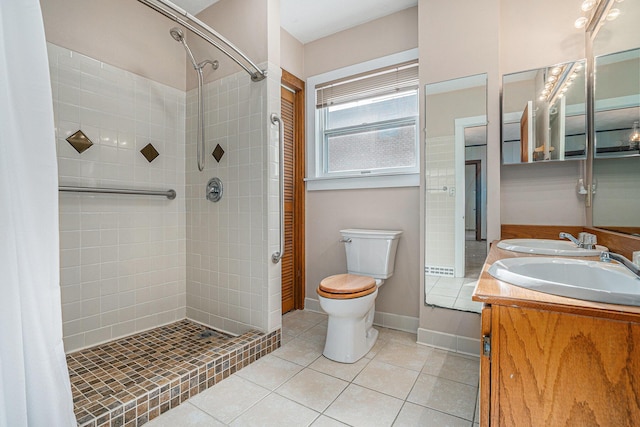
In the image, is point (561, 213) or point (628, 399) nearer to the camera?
point (628, 399)

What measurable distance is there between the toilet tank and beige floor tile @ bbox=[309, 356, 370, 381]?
63cm

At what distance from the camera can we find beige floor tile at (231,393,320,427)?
1317 millimetres

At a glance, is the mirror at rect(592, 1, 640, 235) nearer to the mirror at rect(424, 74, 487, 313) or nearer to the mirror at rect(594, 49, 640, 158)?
the mirror at rect(594, 49, 640, 158)

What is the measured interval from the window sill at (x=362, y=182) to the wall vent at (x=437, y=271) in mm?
606

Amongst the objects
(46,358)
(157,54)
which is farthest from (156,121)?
(46,358)

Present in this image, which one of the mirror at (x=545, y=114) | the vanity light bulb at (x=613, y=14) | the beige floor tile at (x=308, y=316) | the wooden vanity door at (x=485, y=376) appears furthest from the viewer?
the beige floor tile at (x=308, y=316)

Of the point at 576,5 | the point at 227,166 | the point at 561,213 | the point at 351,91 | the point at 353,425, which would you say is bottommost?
the point at 353,425

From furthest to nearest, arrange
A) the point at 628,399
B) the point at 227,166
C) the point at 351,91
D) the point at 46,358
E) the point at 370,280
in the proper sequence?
the point at 351,91 → the point at 227,166 → the point at 370,280 → the point at 46,358 → the point at 628,399

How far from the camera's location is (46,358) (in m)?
0.88

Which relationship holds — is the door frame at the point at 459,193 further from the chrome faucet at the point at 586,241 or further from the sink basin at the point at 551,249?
the chrome faucet at the point at 586,241

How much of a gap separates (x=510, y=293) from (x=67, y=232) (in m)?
2.24

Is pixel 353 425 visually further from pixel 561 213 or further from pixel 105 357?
pixel 561 213

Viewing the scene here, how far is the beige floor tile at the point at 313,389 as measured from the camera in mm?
1468

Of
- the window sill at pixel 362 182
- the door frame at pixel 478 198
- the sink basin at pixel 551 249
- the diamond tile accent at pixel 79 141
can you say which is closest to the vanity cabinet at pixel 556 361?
the sink basin at pixel 551 249
